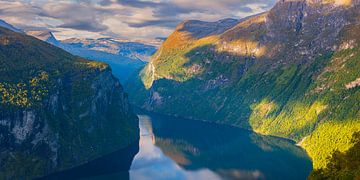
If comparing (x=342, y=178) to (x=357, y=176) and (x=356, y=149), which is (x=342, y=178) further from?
(x=356, y=149)

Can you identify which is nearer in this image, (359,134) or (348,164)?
(348,164)

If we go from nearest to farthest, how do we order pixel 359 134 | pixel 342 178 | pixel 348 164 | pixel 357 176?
pixel 357 176, pixel 342 178, pixel 348 164, pixel 359 134

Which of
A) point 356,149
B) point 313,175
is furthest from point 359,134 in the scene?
Answer: point 313,175

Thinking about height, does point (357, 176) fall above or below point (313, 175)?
above

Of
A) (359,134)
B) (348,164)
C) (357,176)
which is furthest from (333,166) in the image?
(357,176)

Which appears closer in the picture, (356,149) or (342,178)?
(342,178)

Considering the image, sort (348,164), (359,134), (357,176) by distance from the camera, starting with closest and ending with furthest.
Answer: (357,176)
(348,164)
(359,134)

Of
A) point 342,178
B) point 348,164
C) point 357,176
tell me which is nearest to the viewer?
point 357,176

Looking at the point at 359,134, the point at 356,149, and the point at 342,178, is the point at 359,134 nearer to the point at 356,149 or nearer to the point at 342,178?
the point at 356,149
